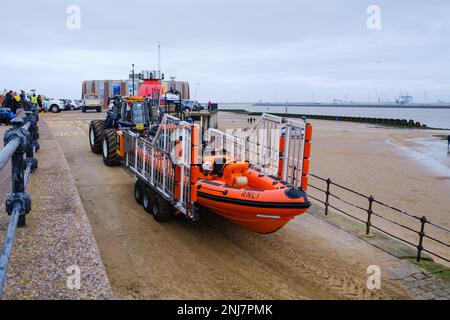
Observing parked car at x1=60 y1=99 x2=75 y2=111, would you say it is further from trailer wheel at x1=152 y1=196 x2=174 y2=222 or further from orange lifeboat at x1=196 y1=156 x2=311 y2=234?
orange lifeboat at x1=196 y1=156 x2=311 y2=234

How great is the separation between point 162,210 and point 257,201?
244cm

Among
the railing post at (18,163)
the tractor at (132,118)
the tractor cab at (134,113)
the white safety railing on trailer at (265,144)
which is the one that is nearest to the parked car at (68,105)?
the tractor at (132,118)

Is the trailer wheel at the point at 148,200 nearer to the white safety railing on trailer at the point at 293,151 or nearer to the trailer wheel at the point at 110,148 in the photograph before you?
the white safety railing on trailer at the point at 293,151

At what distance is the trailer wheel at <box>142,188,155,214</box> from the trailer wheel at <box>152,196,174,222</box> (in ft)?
1.11

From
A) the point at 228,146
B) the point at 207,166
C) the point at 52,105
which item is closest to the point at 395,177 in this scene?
the point at 228,146

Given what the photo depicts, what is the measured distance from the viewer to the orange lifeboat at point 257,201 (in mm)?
6469

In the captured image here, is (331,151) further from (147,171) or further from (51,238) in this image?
(51,238)

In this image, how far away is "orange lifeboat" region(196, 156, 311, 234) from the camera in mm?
6469

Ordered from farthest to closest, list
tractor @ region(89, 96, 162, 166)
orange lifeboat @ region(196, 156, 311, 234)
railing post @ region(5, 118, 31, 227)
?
tractor @ region(89, 96, 162, 166) < orange lifeboat @ region(196, 156, 311, 234) < railing post @ region(5, 118, 31, 227)

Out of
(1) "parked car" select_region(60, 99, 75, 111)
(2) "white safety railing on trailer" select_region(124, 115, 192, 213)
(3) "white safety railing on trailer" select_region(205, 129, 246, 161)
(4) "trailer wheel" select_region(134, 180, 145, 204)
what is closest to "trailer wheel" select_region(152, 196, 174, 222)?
(2) "white safety railing on trailer" select_region(124, 115, 192, 213)

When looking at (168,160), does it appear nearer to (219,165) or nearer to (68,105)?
(219,165)
